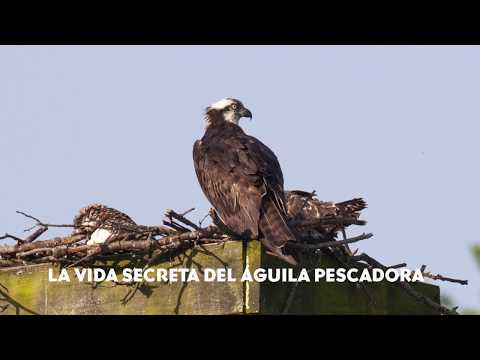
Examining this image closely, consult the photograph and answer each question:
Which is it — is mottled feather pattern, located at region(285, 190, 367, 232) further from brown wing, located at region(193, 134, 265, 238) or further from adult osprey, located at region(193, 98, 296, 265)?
brown wing, located at region(193, 134, 265, 238)

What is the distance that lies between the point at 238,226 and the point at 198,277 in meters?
1.27

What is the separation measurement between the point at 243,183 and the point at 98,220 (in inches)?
68.1

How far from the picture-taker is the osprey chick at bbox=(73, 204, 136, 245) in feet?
30.9

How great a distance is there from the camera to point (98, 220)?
10.3 m

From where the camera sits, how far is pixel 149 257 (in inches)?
318

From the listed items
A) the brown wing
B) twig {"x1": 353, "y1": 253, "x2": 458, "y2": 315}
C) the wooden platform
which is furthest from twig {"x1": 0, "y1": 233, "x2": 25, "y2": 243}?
twig {"x1": 353, "y1": 253, "x2": 458, "y2": 315}

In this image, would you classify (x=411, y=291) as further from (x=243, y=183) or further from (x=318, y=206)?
(x=318, y=206)

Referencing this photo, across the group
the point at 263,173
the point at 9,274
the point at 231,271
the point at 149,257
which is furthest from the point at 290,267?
the point at 9,274

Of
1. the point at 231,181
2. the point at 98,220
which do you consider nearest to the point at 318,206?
the point at 231,181

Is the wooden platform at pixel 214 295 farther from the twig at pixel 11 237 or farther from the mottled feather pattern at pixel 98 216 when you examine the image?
the mottled feather pattern at pixel 98 216

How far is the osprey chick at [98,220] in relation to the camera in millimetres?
9414

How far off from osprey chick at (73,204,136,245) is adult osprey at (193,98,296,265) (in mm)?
821

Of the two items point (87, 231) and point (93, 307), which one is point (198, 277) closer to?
point (93, 307)

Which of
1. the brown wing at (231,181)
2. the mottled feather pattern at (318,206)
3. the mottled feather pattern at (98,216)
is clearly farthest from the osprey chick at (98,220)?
the mottled feather pattern at (318,206)
